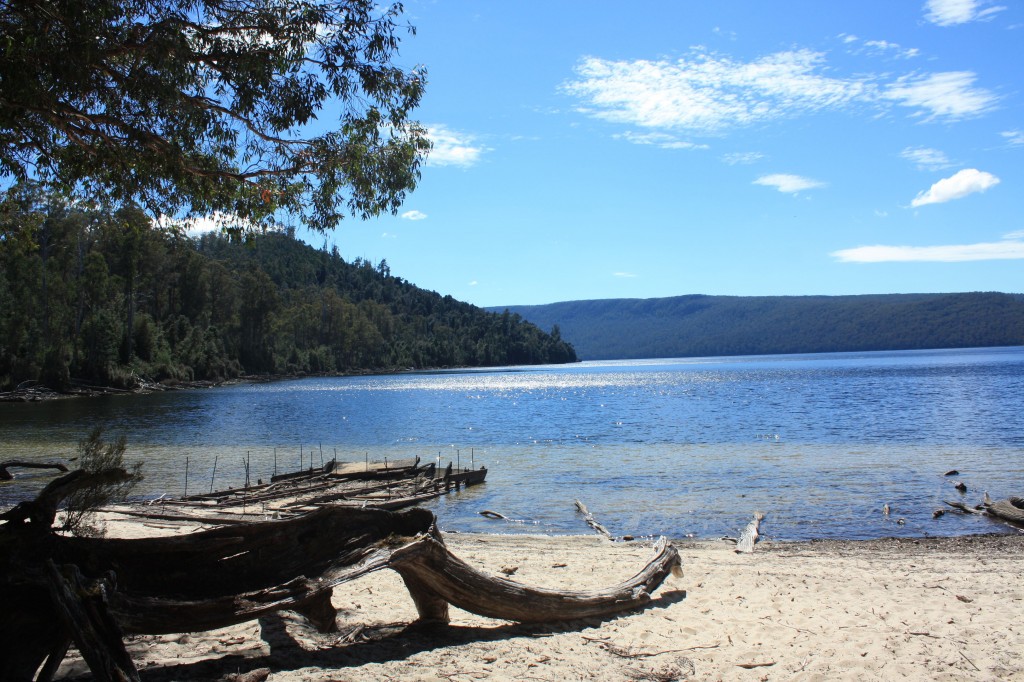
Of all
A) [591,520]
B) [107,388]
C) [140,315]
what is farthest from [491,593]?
[140,315]

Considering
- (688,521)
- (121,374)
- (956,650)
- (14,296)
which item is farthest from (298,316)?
(956,650)

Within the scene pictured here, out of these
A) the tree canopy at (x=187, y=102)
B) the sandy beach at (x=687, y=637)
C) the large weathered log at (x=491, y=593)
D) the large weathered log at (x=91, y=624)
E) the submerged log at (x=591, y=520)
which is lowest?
the submerged log at (x=591, y=520)

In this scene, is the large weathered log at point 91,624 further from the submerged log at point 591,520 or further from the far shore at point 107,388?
the far shore at point 107,388

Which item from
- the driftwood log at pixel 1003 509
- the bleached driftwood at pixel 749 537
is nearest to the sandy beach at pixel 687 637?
the bleached driftwood at pixel 749 537

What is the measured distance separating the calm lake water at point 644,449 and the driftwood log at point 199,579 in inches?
381

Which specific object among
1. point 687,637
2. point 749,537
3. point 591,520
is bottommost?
point 591,520

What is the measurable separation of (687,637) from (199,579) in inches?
189

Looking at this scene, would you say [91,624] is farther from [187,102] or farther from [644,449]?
[644,449]

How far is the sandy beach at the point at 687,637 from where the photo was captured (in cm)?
636

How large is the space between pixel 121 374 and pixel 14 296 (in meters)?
15.2

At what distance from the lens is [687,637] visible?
→ 7.66 meters

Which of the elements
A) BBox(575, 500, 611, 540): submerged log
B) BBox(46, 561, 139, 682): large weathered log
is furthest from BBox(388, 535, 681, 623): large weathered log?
BBox(575, 500, 611, 540): submerged log

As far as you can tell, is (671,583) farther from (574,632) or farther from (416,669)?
(416,669)

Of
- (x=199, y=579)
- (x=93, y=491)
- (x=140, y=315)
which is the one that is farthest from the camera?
(x=140, y=315)
